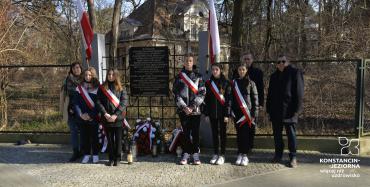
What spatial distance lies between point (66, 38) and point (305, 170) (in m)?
15.1

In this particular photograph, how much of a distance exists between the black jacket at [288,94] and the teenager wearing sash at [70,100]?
144 inches

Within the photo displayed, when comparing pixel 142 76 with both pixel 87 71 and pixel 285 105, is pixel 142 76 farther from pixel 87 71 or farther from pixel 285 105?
pixel 285 105

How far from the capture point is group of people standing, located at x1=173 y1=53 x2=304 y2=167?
6.72 m

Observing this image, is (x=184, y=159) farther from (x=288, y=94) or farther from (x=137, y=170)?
(x=288, y=94)

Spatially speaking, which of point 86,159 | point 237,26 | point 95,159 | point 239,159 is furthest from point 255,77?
point 237,26

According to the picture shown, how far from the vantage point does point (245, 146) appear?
23.2 feet

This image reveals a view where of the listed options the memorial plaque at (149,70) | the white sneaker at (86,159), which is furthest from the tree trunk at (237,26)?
the white sneaker at (86,159)

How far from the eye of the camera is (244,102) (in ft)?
22.5

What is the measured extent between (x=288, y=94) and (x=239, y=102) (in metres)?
0.85

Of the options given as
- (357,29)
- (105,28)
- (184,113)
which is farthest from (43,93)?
(105,28)

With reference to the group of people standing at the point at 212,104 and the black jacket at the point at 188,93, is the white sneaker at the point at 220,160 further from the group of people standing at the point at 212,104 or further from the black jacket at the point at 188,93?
the black jacket at the point at 188,93

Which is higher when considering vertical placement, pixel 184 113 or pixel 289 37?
pixel 289 37

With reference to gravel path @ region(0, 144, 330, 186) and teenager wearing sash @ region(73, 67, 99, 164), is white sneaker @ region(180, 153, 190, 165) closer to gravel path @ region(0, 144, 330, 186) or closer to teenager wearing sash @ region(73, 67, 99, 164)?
gravel path @ region(0, 144, 330, 186)

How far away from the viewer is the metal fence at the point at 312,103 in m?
7.95
